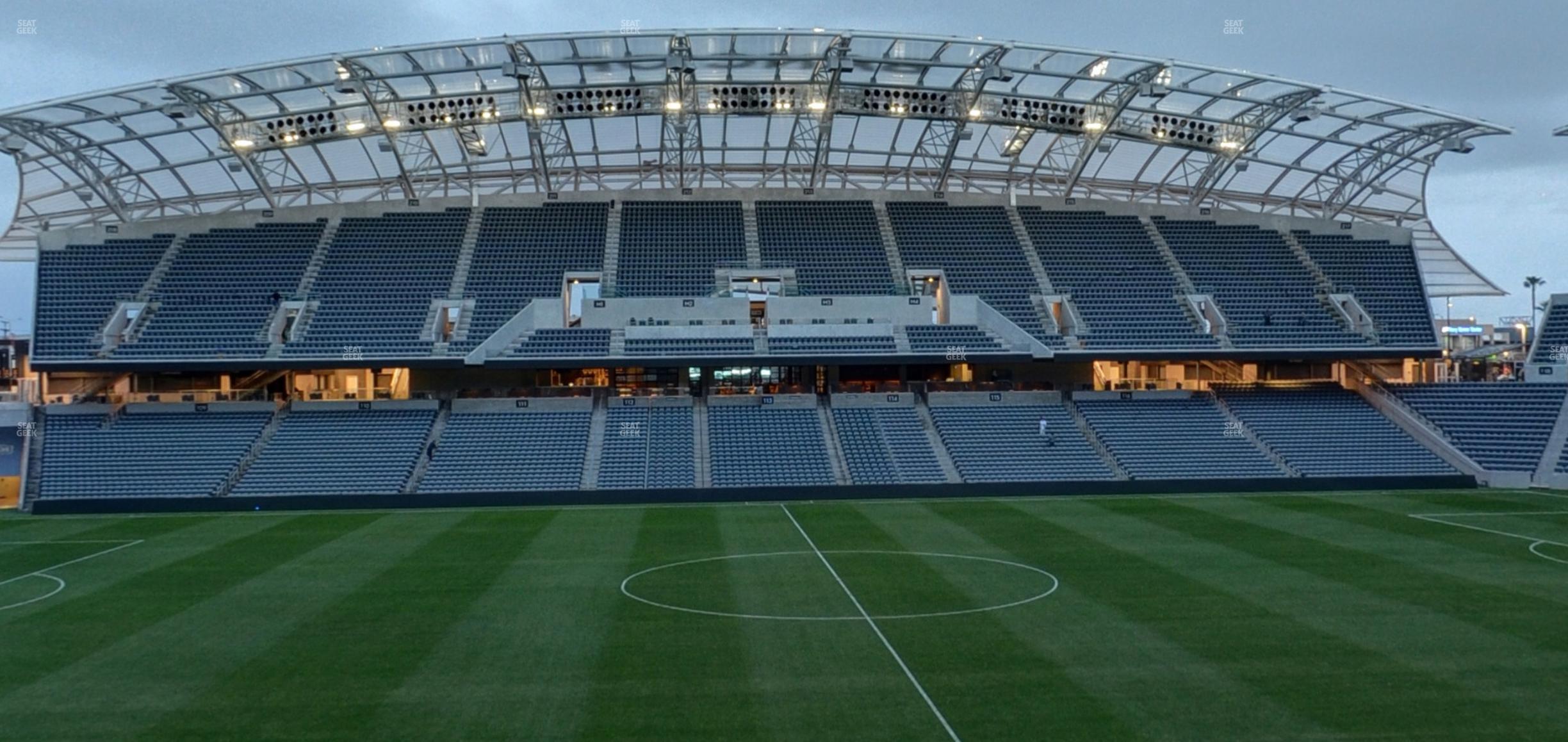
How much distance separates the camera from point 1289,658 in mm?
16109

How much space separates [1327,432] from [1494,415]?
6.53 m

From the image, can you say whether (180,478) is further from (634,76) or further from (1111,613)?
(1111,613)

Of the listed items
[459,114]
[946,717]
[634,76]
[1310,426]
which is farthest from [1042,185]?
[946,717]

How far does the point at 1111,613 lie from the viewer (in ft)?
62.5

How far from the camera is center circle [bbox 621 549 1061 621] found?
63.4 feet

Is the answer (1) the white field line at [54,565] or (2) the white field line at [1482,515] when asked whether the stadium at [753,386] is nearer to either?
(1) the white field line at [54,565]

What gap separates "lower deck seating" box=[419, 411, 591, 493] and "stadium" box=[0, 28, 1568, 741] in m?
0.22

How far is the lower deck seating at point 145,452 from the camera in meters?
37.2

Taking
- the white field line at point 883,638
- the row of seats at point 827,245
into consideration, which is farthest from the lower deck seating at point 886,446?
the white field line at point 883,638

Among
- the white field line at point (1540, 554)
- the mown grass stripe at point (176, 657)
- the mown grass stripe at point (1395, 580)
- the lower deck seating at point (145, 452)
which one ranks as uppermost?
the lower deck seating at point (145, 452)

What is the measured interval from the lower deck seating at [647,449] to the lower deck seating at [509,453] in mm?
987

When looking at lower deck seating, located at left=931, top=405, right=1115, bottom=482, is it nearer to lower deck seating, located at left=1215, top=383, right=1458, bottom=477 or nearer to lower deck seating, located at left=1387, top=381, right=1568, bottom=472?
lower deck seating, located at left=1215, top=383, right=1458, bottom=477

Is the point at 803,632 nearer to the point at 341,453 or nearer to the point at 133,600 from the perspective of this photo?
the point at 133,600

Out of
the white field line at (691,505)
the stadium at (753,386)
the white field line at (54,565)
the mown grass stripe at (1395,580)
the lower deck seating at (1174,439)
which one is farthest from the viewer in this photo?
the lower deck seating at (1174,439)
